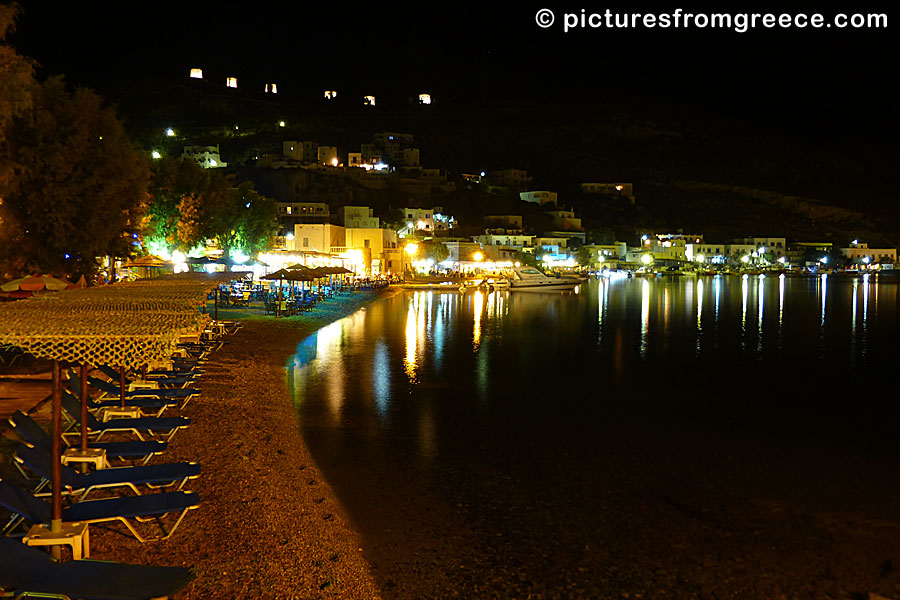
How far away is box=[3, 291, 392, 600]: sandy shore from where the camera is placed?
5.21m

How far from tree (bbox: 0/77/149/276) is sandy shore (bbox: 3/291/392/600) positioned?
9452 millimetres

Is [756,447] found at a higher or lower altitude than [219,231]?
lower

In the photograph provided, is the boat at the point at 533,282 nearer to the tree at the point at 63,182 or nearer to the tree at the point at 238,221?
the tree at the point at 238,221

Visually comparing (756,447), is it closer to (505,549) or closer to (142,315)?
(505,549)

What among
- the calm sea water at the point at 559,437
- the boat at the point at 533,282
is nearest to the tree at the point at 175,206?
the calm sea water at the point at 559,437

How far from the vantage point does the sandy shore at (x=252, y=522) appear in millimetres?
5207

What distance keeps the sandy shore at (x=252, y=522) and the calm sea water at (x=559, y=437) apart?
19.4 inches

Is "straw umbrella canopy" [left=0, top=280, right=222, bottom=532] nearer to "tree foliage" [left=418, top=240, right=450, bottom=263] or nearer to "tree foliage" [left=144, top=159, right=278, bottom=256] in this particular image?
"tree foliage" [left=144, top=159, right=278, bottom=256]

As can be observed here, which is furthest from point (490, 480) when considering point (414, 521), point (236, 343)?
point (236, 343)

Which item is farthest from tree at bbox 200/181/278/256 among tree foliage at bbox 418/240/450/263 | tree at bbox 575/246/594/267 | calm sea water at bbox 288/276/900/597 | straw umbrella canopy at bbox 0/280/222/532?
tree at bbox 575/246/594/267

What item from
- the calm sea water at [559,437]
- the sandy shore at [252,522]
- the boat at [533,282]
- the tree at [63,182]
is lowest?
the calm sea water at [559,437]

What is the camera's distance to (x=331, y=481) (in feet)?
28.1

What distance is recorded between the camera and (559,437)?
11.4m

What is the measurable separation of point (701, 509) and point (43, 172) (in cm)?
1790
